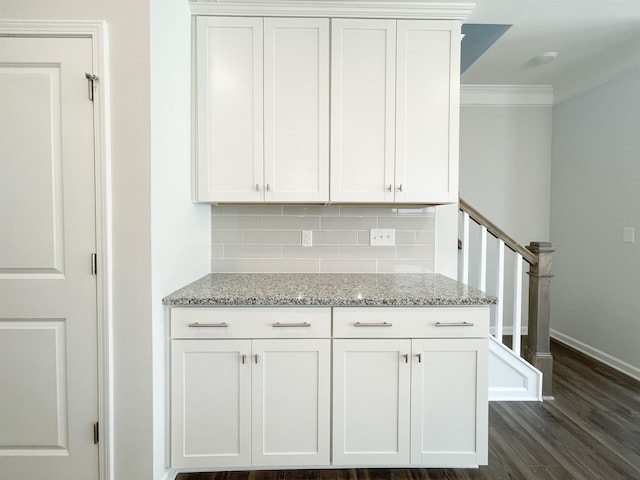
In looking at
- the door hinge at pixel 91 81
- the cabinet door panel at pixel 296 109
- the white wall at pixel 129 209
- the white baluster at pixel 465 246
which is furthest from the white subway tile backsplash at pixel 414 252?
the door hinge at pixel 91 81

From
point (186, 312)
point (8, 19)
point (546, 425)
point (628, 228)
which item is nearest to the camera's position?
point (8, 19)

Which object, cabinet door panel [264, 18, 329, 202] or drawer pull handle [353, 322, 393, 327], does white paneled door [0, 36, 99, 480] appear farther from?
drawer pull handle [353, 322, 393, 327]

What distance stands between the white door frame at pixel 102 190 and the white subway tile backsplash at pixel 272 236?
864mm

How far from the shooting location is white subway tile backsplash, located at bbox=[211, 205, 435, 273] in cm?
203

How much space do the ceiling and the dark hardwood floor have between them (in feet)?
8.41

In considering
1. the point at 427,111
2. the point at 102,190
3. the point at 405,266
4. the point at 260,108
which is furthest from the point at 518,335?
the point at 102,190

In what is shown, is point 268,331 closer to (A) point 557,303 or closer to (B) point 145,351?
(B) point 145,351

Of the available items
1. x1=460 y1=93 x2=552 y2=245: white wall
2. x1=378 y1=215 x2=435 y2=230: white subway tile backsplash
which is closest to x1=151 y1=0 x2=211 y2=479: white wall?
x1=378 y1=215 x2=435 y2=230: white subway tile backsplash

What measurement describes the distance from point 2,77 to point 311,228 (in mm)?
1577

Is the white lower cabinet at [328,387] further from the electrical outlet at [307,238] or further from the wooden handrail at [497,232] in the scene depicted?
the wooden handrail at [497,232]

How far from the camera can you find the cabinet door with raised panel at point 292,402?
1.43 metres

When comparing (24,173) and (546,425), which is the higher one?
(24,173)

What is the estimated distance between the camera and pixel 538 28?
6.95 ft

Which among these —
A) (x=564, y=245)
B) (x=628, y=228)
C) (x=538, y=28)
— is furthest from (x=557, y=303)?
(x=538, y=28)
